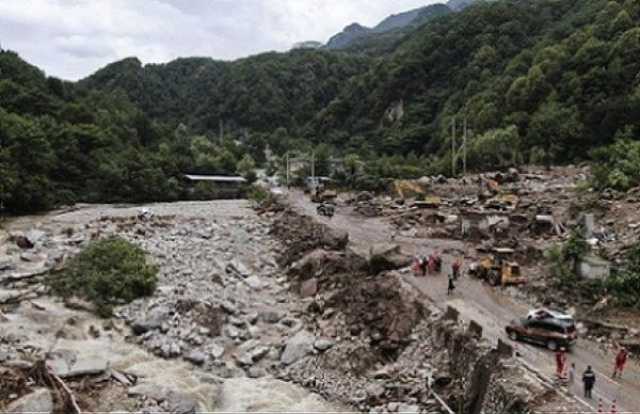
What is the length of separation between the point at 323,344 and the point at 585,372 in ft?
34.4

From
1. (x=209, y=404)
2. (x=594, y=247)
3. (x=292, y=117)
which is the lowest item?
(x=209, y=404)

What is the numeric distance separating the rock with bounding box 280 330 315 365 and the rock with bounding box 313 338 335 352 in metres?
0.29

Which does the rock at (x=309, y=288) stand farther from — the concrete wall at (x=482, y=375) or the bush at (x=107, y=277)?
the concrete wall at (x=482, y=375)

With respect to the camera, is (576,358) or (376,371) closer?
(576,358)

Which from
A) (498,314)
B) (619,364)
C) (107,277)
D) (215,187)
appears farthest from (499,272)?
(215,187)

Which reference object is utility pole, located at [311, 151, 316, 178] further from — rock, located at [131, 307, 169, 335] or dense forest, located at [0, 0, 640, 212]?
rock, located at [131, 307, 169, 335]

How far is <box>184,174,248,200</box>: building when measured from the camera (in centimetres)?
8250

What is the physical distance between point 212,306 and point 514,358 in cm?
1536

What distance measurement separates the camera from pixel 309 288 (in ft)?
103

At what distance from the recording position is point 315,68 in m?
175

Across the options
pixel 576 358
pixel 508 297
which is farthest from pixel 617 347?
pixel 508 297

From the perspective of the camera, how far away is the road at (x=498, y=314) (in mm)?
16688

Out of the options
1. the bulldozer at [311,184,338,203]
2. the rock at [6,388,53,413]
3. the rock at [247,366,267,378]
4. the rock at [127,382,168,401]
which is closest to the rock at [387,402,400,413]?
the rock at [247,366,267,378]

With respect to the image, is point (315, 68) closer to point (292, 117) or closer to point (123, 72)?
point (292, 117)
